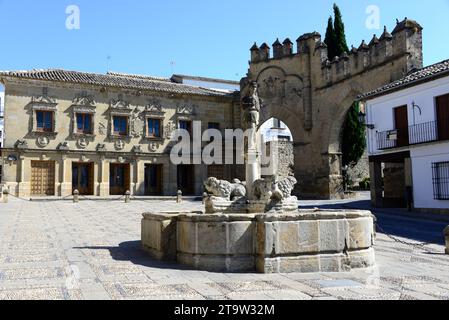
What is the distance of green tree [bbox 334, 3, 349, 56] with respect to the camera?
26328 mm

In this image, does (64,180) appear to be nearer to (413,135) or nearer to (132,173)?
(132,173)

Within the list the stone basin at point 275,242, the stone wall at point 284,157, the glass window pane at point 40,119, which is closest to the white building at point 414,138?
the stone wall at point 284,157

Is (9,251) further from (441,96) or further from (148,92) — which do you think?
(148,92)

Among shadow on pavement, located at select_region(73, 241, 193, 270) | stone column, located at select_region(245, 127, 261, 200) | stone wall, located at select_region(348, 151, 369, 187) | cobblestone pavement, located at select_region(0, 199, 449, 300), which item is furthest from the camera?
stone wall, located at select_region(348, 151, 369, 187)

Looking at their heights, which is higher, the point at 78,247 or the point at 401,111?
the point at 401,111

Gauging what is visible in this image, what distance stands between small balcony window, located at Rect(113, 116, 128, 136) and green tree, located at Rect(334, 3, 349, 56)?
13966mm

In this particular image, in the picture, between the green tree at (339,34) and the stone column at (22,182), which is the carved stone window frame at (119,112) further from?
the green tree at (339,34)

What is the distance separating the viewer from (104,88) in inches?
1014

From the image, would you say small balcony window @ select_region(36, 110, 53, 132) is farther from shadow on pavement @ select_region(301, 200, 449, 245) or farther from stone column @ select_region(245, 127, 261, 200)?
stone column @ select_region(245, 127, 261, 200)

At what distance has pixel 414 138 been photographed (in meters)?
16.2

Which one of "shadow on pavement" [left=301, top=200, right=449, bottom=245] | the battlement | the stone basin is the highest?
the battlement

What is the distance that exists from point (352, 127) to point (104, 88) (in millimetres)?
15948

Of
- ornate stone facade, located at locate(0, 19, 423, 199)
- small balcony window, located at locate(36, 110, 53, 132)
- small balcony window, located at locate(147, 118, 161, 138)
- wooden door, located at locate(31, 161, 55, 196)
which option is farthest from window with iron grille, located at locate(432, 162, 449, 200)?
small balcony window, located at locate(36, 110, 53, 132)
